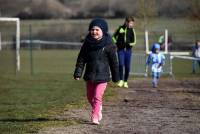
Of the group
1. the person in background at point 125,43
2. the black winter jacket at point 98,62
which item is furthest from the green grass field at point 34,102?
the person in background at point 125,43

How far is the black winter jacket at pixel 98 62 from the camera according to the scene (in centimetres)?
1130

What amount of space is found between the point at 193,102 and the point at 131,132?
15.6 feet

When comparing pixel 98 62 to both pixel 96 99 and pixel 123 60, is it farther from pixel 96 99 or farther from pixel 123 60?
pixel 123 60

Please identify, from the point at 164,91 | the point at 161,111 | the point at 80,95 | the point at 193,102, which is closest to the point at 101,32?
the point at 161,111

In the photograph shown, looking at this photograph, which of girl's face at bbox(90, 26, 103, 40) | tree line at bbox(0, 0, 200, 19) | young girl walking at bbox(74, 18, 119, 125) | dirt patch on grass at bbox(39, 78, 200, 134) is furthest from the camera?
tree line at bbox(0, 0, 200, 19)

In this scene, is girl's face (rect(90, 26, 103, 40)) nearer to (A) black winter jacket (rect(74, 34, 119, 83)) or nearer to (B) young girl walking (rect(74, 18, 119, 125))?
(B) young girl walking (rect(74, 18, 119, 125))

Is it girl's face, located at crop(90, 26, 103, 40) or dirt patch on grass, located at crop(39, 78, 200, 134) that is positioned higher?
girl's face, located at crop(90, 26, 103, 40)

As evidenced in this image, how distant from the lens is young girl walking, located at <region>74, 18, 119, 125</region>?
11250mm

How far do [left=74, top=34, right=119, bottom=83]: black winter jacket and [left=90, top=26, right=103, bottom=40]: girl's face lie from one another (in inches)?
6.8

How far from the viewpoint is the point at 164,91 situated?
1773 cm

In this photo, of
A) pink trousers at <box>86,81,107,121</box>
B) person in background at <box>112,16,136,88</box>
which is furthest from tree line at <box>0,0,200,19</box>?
pink trousers at <box>86,81,107,121</box>

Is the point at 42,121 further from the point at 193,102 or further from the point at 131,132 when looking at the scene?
the point at 193,102

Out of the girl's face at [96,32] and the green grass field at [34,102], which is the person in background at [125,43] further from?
the girl's face at [96,32]

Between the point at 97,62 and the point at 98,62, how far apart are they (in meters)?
0.02
